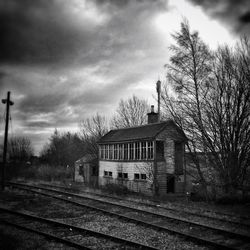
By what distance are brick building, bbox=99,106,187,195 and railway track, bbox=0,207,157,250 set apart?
12.8 metres

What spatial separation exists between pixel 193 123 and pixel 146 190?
30.9ft

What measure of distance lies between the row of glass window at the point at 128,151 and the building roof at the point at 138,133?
606mm

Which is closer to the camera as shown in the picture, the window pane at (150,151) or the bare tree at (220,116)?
the bare tree at (220,116)

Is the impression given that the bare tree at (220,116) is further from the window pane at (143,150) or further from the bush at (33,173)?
the bush at (33,173)

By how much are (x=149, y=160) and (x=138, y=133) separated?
4.30m

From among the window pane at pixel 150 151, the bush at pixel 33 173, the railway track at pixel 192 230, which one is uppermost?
the window pane at pixel 150 151

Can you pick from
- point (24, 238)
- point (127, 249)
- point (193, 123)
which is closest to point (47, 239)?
point (24, 238)

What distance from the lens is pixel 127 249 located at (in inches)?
279

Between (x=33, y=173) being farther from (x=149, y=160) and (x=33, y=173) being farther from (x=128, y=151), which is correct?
(x=149, y=160)

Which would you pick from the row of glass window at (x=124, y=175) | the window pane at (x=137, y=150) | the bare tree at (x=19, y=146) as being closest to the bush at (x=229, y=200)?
the row of glass window at (x=124, y=175)

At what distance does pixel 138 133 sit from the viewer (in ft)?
84.5

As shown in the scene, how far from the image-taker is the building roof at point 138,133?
76.7 ft

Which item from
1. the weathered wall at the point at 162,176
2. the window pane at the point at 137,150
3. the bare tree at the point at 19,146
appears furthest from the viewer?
the bare tree at the point at 19,146

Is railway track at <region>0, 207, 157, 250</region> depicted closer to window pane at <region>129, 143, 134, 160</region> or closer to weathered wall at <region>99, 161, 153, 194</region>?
weathered wall at <region>99, 161, 153, 194</region>
